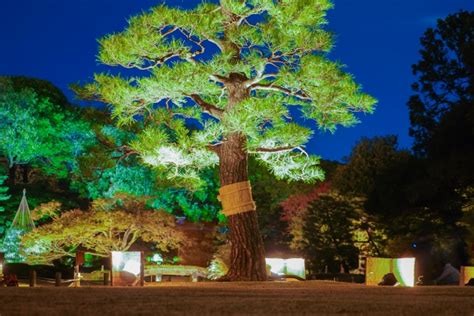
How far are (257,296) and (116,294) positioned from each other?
105cm

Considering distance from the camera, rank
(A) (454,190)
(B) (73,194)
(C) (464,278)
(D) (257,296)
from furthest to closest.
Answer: (B) (73,194), (A) (454,190), (C) (464,278), (D) (257,296)

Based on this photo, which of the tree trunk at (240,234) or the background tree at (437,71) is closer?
the tree trunk at (240,234)

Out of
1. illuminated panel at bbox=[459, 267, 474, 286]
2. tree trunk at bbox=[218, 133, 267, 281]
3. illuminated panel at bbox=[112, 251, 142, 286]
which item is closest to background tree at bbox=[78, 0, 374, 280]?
tree trunk at bbox=[218, 133, 267, 281]

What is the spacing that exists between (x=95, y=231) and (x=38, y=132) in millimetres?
11775

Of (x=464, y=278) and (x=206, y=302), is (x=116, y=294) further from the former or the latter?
(x=464, y=278)

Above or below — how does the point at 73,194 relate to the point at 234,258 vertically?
above

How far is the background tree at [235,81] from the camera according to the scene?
365 inches

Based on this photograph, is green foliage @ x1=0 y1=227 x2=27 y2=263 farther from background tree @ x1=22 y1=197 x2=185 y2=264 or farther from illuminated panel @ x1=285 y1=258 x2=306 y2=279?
illuminated panel @ x1=285 y1=258 x2=306 y2=279

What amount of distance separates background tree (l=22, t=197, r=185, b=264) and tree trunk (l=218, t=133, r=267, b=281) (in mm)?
4597

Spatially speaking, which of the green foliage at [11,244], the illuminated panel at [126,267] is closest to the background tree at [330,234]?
the green foliage at [11,244]

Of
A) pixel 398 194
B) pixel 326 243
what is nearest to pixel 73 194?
pixel 326 243

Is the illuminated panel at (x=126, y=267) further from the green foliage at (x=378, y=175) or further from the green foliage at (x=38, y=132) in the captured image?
the green foliage at (x=38, y=132)

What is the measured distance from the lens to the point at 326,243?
21.0 meters

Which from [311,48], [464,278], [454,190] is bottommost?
[464,278]
